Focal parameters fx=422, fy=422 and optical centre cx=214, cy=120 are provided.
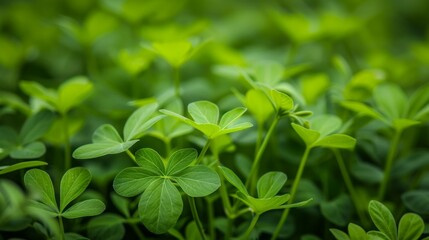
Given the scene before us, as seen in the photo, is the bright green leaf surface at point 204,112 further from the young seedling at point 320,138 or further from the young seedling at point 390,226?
the young seedling at point 390,226

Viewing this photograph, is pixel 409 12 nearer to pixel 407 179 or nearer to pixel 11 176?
pixel 407 179

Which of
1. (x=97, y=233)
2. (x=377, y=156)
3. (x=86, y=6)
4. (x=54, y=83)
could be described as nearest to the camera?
(x=97, y=233)

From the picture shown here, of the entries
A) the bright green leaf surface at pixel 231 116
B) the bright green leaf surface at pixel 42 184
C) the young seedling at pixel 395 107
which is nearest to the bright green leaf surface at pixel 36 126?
the bright green leaf surface at pixel 42 184

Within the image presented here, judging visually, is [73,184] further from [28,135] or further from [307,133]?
[307,133]

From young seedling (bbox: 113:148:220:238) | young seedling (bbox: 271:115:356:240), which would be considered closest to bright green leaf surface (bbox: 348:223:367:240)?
young seedling (bbox: 271:115:356:240)

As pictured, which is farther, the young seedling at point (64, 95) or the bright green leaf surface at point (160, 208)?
the young seedling at point (64, 95)

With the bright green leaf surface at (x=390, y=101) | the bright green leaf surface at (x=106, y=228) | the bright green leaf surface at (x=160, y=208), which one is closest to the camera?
the bright green leaf surface at (x=160, y=208)

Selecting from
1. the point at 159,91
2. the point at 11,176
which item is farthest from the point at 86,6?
the point at 11,176
